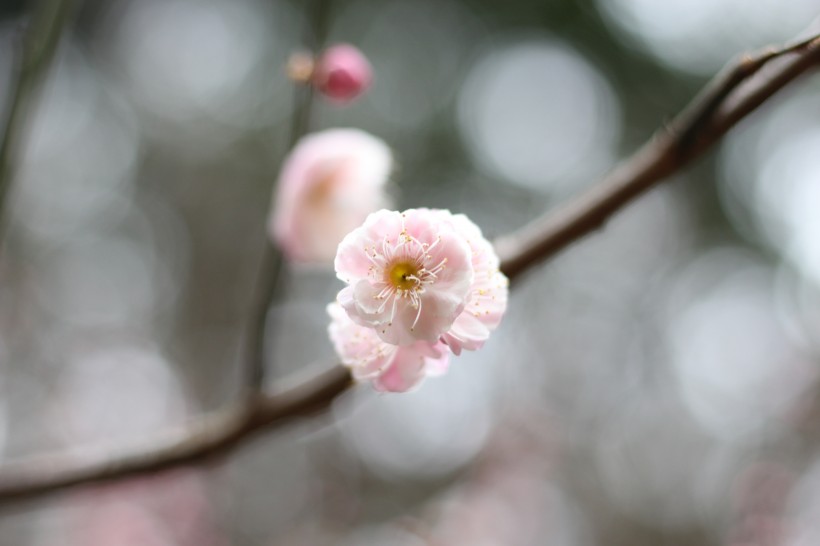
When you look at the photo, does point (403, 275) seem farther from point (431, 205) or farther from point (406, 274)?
point (431, 205)

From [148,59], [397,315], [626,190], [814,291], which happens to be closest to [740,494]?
[626,190]

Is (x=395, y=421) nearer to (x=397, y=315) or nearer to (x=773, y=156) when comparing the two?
(x=773, y=156)

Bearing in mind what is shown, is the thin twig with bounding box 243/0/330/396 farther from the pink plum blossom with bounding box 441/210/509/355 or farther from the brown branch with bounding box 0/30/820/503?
the pink plum blossom with bounding box 441/210/509/355

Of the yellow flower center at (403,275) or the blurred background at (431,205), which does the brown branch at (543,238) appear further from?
the blurred background at (431,205)

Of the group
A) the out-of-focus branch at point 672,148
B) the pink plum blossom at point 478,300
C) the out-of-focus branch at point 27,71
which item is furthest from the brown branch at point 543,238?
the out-of-focus branch at point 27,71

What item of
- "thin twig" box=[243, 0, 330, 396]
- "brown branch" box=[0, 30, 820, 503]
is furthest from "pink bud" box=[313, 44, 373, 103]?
"brown branch" box=[0, 30, 820, 503]

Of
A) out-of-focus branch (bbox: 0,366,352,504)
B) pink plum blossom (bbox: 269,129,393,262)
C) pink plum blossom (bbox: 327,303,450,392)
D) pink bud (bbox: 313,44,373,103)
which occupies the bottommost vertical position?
out-of-focus branch (bbox: 0,366,352,504)

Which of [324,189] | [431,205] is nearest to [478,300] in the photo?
[324,189]

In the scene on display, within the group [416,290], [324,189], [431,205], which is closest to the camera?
[416,290]
